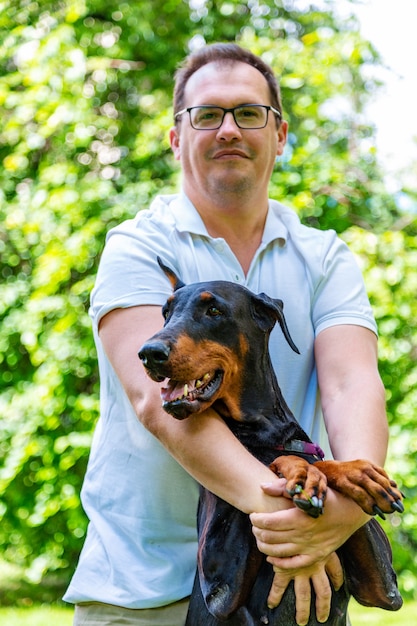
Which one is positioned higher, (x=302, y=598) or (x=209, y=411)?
(x=209, y=411)

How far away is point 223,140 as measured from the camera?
2639 millimetres

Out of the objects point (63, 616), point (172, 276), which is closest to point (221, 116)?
point (172, 276)

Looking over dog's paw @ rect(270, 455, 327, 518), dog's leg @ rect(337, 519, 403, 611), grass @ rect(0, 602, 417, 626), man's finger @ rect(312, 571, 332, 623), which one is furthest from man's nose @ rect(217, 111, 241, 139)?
grass @ rect(0, 602, 417, 626)

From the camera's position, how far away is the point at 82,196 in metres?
5.62

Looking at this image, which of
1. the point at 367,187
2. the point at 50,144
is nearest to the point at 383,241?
the point at 367,187

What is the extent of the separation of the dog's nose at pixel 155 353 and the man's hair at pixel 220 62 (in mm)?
1211

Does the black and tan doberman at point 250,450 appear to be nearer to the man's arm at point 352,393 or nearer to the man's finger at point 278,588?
the man's finger at point 278,588

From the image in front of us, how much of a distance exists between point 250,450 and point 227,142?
1.03 meters

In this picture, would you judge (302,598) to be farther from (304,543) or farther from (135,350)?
(135,350)

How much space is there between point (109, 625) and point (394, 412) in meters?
3.41

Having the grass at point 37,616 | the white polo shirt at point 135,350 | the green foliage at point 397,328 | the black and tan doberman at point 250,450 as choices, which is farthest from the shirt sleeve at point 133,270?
the grass at point 37,616

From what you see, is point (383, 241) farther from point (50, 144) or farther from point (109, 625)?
point (109, 625)

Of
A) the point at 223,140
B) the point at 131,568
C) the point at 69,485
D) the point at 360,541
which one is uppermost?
the point at 223,140

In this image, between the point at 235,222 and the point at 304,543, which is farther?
the point at 235,222
